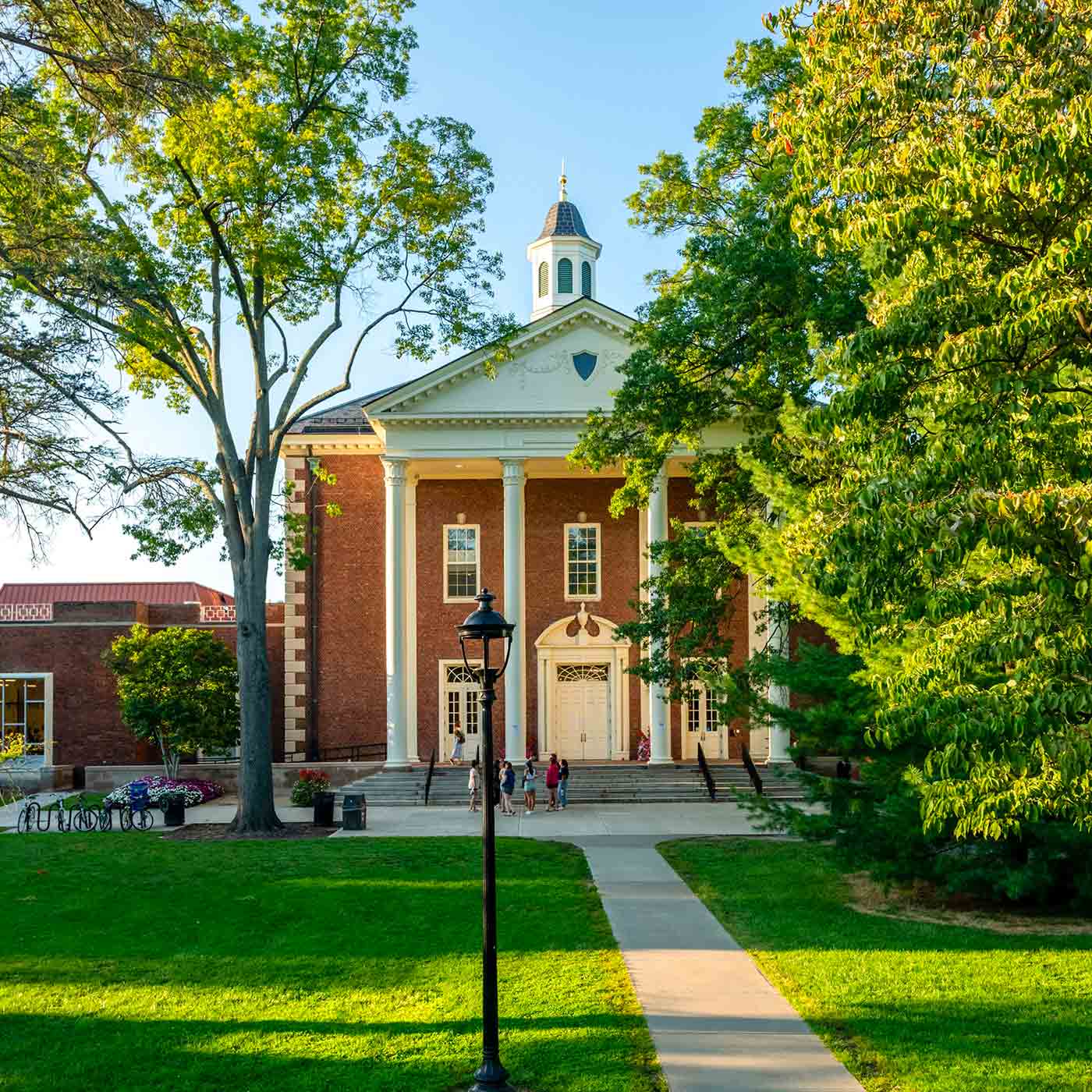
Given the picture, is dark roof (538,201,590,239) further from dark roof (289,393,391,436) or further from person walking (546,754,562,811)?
Answer: person walking (546,754,562,811)

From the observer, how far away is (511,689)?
108ft

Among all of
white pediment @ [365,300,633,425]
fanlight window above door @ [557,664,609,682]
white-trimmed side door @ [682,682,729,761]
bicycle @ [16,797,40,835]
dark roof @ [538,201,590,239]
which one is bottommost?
bicycle @ [16,797,40,835]

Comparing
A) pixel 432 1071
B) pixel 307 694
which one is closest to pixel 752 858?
pixel 432 1071

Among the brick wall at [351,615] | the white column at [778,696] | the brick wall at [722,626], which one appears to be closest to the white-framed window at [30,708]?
Answer: the brick wall at [351,615]

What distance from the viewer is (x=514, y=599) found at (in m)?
32.5

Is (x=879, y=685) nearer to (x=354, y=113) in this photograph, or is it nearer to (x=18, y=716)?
(x=354, y=113)

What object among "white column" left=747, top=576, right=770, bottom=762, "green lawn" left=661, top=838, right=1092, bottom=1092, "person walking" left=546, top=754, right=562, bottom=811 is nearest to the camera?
"green lawn" left=661, top=838, right=1092, bottom=1092

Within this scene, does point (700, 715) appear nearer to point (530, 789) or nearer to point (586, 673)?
point (586, 673)

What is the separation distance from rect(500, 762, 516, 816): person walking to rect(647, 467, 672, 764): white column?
4.79 m

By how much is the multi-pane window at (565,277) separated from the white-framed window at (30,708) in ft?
82.3

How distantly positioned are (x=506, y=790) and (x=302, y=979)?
678 inches

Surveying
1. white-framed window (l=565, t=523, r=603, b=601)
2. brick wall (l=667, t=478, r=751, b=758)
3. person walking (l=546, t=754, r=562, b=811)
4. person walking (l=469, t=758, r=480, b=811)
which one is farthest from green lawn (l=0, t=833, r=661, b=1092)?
A: white-framed window (l=565, t=523, r=603, b=601)

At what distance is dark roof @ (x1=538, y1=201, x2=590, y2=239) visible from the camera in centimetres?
4878

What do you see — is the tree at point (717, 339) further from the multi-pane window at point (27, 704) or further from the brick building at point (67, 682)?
the multi-pane window at point (27, 704)
